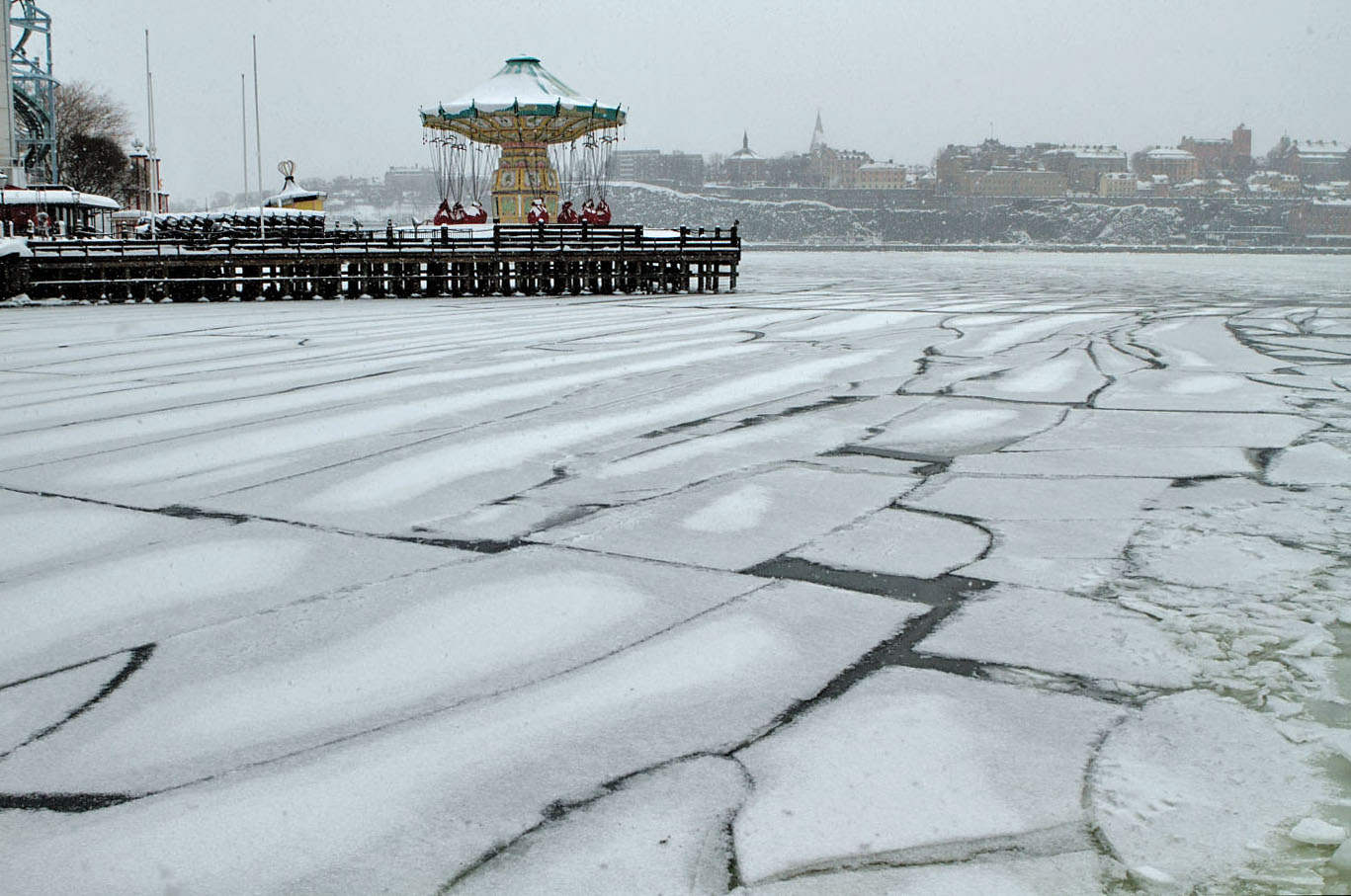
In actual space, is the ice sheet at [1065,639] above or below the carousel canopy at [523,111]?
below

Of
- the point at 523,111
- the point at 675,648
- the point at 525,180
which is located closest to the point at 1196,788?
the point at 675,648

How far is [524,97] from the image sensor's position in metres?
35.6

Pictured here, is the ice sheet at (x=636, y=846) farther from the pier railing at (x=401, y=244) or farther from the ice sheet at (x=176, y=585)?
the pier railing at (x=401, y=244)

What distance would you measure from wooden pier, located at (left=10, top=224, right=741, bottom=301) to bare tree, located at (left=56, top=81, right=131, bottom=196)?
43.4 metres

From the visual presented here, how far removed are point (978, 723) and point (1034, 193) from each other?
20322cm

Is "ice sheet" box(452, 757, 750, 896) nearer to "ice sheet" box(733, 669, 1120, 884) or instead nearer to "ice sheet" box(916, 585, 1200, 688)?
"ice sheet" box(733, 669, 1120, 884)

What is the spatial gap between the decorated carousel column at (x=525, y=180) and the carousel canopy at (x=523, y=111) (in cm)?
128

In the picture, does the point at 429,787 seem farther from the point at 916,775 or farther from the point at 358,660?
the point at 916,775

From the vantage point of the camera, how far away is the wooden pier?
80.3 feet

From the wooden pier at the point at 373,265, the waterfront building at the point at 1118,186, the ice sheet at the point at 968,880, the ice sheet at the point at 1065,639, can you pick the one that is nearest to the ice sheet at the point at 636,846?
the ice sheet at the point at 968,880

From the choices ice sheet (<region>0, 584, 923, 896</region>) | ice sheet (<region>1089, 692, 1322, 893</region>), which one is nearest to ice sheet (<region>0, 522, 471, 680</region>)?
ice sheet (<region>0, 584, 923, 896</region>)

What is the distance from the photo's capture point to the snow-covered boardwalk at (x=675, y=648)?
2.27m

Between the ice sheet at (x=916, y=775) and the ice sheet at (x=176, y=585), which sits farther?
the ice sheet at (x=176, y=585)

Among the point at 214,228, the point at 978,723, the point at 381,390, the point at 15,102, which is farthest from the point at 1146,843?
the point at 15,102
